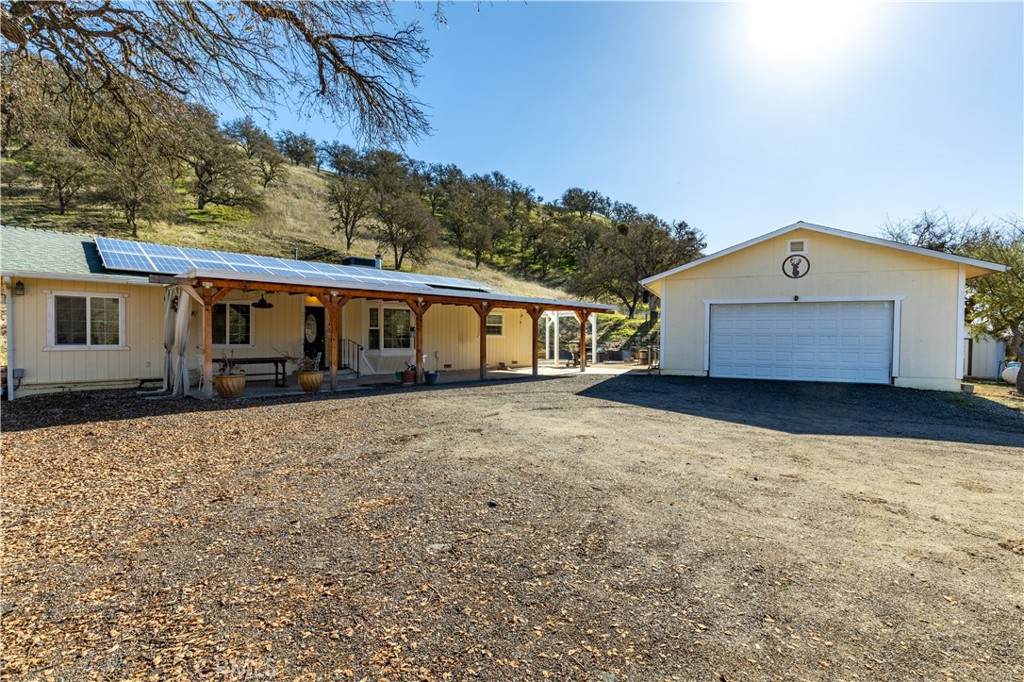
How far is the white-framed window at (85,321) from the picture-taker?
31.2 feet

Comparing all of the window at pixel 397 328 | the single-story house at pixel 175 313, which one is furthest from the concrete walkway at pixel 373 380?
the window at pixel 397 328

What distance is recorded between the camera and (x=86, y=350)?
32.3ft

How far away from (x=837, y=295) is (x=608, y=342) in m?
13.2

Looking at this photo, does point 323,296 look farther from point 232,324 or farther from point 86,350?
point 86,350

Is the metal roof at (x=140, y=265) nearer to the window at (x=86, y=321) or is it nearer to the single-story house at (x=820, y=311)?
the window at (x=86, y=321)

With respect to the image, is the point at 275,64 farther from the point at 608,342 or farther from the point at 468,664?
the point at 608,342

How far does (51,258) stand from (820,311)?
17.0 m

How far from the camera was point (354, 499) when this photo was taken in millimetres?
3867

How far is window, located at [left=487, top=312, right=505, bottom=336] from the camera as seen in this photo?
16.7 meters

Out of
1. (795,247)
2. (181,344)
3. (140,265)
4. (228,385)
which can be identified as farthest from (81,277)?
(795,247)

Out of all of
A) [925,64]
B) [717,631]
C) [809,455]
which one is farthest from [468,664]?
[925,64]

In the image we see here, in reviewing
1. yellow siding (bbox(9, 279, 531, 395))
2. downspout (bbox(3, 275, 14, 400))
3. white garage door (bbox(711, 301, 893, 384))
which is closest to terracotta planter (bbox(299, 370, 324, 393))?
yellow siding (bbox(9, 279, 531, 395))

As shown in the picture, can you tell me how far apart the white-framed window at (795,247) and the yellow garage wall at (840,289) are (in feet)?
0.24

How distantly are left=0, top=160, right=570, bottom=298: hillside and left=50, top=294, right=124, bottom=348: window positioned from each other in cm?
1094
